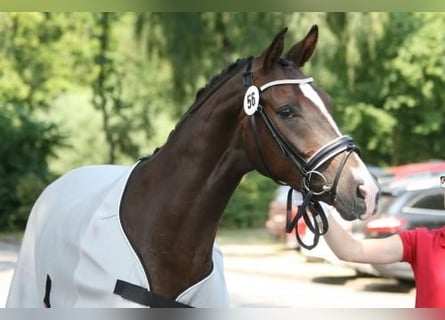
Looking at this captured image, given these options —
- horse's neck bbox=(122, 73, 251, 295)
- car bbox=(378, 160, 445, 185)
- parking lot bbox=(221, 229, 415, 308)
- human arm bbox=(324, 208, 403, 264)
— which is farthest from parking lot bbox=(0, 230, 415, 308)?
horse's neck bbox=(122, 73, 251, 295)

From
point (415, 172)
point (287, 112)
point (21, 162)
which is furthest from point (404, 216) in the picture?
point (21, 162)

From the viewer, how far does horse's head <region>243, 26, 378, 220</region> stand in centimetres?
246

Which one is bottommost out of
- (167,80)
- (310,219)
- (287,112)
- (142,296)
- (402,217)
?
(402,217)

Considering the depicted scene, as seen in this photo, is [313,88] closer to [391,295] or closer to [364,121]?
[391,295]

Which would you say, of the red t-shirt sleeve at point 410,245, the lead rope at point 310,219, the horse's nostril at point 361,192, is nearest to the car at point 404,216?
the red t-shirt sleeve at point 410,245

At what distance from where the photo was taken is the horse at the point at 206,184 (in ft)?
8.32

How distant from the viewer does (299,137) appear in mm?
2572

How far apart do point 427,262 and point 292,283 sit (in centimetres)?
732

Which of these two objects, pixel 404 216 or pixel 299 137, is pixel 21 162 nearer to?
pixel 404 216

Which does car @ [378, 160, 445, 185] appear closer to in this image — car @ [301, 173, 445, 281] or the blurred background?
car @ [301, 173, 445, 281]

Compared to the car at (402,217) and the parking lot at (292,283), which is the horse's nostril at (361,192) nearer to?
the parking lot at (292,283)

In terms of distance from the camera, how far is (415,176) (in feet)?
40.0

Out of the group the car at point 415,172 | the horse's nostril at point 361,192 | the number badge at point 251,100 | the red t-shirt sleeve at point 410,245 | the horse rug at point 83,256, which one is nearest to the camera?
the horse's nostril at point 361,192

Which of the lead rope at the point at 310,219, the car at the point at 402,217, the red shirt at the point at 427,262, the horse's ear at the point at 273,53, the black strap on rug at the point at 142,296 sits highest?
the horse's ear at the point at 273,53
